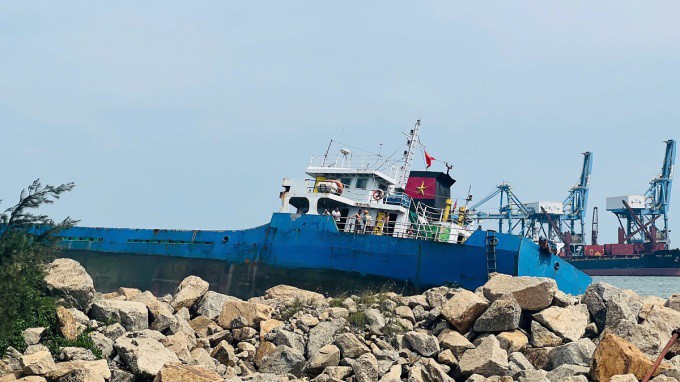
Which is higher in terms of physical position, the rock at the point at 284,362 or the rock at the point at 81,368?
the rock at the point at 284,362

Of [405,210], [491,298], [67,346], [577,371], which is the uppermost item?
[405,210]

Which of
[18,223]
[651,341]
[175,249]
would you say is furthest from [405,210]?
[18,223]

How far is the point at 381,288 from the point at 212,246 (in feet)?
21.5

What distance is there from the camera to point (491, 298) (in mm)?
15258

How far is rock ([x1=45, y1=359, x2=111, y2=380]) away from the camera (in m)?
11.6

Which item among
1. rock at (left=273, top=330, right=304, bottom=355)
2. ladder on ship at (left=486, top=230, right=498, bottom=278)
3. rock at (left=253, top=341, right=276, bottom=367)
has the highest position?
ladder on ship at (left=486, top=230, right=498, bottom=278)

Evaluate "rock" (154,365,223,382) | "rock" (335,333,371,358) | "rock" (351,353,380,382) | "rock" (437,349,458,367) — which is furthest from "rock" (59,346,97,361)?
"rock" (437,349,458,367)

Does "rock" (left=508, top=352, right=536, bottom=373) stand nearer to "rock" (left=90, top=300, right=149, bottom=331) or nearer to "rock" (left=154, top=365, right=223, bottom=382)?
"rock" (left=154, top=365, right=223, bottom=382)

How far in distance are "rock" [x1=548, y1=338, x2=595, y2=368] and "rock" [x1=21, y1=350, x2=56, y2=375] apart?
27.3 ft

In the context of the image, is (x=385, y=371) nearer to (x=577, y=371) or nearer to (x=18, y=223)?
(x=577, y=371)

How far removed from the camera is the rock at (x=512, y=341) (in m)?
13.8

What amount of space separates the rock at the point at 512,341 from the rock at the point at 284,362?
3.62 meters

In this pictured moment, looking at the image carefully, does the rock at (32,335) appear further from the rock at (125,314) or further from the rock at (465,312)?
the rock at (465,312)

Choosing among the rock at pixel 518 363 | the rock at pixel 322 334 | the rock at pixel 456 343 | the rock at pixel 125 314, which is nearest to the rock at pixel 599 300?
the rock at pixel 518 363
